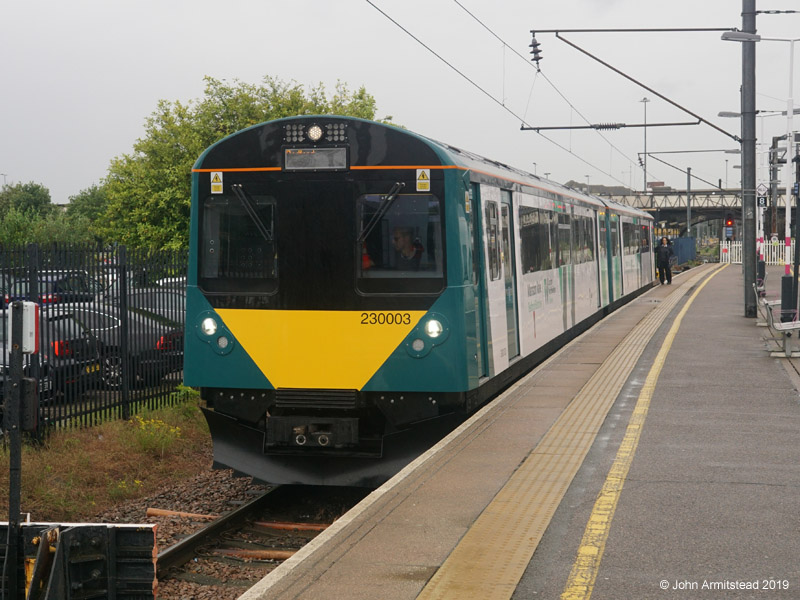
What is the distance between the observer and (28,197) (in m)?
96.6

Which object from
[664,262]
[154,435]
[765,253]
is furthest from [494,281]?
[765,253]

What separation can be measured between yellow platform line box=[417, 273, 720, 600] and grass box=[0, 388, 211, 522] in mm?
4467

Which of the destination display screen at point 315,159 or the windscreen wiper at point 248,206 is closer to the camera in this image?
the destination display screen at point 315,159

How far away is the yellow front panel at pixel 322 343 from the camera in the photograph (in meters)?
8.91

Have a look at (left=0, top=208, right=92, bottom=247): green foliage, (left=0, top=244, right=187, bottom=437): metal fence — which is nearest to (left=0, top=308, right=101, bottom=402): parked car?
(left=0, top=244, right=187, bottom=437): metal fence

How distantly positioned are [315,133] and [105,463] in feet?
14.7

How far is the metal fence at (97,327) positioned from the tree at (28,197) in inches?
3308

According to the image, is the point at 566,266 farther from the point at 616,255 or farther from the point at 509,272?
the point at 616,255

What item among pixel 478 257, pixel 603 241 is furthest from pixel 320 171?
pixel 603 241

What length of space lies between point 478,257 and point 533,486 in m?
3.11

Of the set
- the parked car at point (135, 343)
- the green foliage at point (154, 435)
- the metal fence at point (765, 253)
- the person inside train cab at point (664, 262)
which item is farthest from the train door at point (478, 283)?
the metal fence at point (765, 253)

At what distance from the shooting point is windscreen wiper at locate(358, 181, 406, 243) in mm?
8969

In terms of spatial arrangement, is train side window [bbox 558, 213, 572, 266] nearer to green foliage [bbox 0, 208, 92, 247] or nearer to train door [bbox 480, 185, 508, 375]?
train door [bbox 480, 185, 508, 375]

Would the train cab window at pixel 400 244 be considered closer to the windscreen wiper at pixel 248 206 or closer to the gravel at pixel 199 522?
the windscreen wiper at pixel 248 206
